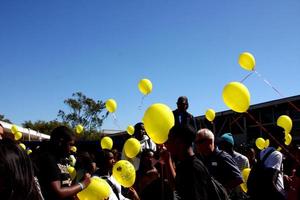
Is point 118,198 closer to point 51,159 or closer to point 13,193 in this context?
point 51,159

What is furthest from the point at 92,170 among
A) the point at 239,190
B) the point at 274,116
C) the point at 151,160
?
the point at 274,116

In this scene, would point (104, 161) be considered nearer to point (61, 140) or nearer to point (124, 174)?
point (124, 174)

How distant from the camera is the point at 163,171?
373cm

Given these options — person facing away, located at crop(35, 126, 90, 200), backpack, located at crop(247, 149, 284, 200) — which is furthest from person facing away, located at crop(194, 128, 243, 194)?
person facing away, located at crop(35, 126, 90, 200)

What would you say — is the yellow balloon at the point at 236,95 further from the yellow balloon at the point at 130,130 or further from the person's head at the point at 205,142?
the yellow balloon at the point at 130,130

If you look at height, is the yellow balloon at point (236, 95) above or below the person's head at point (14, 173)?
above

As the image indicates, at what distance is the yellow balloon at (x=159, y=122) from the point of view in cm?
336

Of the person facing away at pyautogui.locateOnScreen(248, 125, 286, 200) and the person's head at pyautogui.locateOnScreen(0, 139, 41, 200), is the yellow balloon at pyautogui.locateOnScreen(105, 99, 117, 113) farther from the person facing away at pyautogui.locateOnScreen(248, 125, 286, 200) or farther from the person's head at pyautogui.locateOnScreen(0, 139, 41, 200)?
the person's head at pyautogui.locateOnScreen(0, 139, 41, 200)

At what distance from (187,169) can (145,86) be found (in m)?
4.44

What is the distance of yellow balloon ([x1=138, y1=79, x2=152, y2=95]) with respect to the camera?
23.2ft

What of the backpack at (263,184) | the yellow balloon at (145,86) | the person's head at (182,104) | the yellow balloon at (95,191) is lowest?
the yellow balloon at (95,191)

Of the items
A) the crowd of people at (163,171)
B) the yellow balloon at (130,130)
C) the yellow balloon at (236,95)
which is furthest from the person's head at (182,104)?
the yellow balloon at (130,130)

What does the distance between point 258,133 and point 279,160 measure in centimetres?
1622

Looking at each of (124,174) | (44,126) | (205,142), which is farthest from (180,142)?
(44,126)
